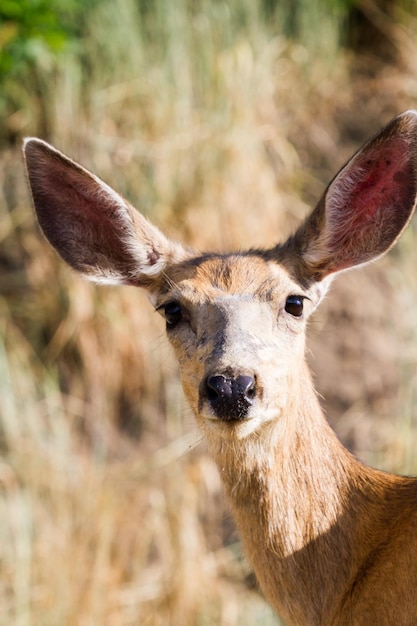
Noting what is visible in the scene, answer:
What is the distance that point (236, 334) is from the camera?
393 cm

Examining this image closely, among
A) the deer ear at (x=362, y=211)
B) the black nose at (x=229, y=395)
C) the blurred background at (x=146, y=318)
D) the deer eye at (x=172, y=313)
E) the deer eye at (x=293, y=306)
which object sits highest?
the deer ear at (x=362, y=211)

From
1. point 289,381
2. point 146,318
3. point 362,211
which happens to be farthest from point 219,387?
point 146,318

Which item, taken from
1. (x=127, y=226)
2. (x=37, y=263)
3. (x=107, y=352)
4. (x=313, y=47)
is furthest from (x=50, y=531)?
(x=313, y=47)

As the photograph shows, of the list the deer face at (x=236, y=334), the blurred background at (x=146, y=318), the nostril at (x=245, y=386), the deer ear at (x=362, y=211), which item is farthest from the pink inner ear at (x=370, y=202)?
the blurred background at (x=146, y=318)

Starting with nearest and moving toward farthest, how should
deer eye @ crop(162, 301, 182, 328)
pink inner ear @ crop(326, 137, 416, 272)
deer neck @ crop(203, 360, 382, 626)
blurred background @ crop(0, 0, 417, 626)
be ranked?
1. deer neck @ crop(203, 360, 382, 626)
2. pink inner ear @ crop(326, 137, 416, 272)
3. deer eye @ crop(162, 301, 182, 328)
4. blurred background @ crop(0, 0, 417, 626)

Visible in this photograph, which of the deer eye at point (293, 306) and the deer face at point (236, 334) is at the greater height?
the deer eye at point (293, 306)

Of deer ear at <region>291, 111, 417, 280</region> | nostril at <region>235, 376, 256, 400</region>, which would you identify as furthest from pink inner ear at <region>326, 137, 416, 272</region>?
nostril at <region>235, 376, 256, 400</region>

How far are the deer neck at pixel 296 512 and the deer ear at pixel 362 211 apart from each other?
0.68 meters

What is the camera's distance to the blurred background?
7605 millimetres

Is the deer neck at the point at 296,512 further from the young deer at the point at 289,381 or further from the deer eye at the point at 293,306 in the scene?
the deer eye at the point at 293,306

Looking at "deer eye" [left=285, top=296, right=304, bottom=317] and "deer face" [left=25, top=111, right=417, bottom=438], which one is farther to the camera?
"deer eye" [left=285, top=296, right=304, bottom=317]

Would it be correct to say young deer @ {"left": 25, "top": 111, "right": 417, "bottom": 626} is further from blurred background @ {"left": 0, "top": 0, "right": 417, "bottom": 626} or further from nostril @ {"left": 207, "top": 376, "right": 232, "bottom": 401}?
blurred background @ {"left": 0, "top": 0, "right": 417, "bottom": 626}

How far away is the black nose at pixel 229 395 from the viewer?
3.65 m

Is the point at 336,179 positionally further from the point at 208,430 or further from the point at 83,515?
the point at 83,515
